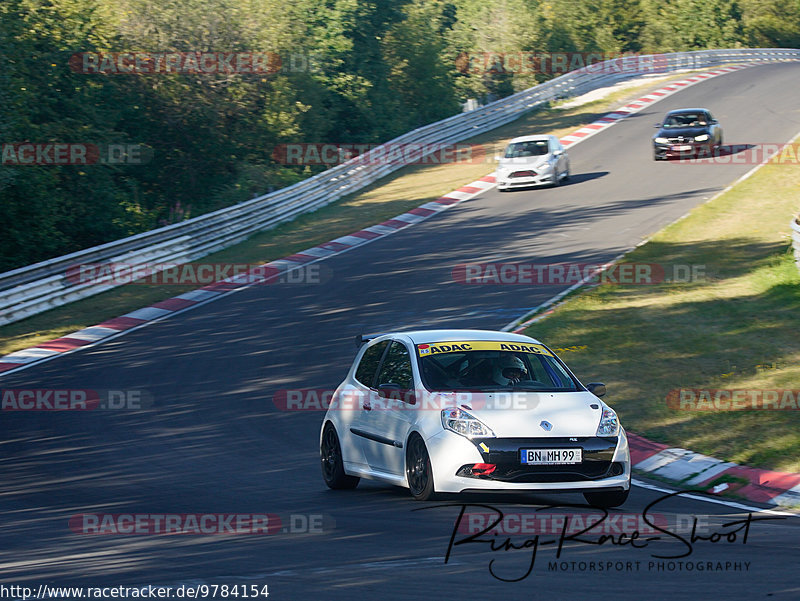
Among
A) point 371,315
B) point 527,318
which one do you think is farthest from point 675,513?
point 371,315

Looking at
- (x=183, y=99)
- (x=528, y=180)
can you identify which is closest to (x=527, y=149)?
(x=528, y=180)

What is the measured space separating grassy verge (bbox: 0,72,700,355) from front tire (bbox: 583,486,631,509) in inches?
523

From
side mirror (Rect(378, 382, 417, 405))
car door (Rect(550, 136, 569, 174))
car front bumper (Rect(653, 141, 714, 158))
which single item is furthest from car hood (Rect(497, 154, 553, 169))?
side mirror (Rect(378, 382, 417, 405))

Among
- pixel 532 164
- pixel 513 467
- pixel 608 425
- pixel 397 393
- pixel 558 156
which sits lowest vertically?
pixel 513 467

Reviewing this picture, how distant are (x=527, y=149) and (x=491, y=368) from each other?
919 inches

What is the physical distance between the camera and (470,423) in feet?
27.7

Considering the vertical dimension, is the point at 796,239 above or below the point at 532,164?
below

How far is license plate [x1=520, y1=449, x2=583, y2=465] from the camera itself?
8.27m

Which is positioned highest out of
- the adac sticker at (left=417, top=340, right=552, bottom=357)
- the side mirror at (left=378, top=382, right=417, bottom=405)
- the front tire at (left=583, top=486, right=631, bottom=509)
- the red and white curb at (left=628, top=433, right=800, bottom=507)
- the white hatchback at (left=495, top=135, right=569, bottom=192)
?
the white hatchback at (left=495, top=135, right=569, bottom=192)

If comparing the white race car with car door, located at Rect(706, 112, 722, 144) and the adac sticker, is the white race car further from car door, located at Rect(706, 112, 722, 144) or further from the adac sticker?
car door, located at Rect(706, 112, 722, 144)

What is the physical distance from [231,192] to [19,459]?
22.5 meters

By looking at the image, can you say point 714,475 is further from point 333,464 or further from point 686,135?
point 686,135

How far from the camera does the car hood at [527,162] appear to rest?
103 feet

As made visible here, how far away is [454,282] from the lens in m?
21.5
